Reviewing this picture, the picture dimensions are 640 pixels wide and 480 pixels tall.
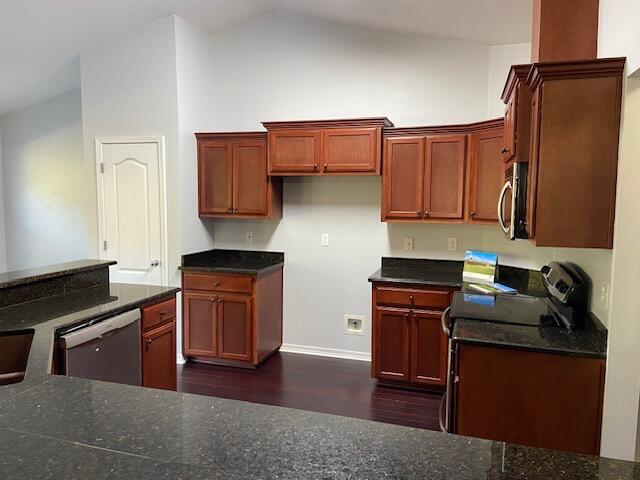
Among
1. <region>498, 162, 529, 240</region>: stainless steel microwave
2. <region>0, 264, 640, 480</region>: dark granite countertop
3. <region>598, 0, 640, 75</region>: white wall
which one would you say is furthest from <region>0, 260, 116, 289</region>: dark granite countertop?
<region>598, 0, 640, 75</region>: white wall

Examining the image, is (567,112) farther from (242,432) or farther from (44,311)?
(44,311)

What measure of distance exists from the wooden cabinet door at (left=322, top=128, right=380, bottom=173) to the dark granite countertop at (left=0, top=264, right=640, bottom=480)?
2.84 m

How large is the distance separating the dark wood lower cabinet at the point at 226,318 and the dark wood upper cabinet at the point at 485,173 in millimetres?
1884

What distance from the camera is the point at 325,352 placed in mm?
4395

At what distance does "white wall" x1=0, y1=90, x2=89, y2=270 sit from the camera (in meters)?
5.30

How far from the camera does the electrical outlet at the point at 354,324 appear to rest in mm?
4284

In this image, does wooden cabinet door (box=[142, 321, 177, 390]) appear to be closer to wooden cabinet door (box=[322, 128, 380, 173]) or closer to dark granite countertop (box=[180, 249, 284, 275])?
dark granite countertop (box=[180, 249, 284, 275])

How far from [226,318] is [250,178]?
1.28m

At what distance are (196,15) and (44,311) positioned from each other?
2.87 metres

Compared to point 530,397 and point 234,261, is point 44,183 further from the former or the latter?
point 530,397

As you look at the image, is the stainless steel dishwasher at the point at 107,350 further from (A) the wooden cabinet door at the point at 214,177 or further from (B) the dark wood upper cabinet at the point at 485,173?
(B) the dark wood upper cabinet at the point at 485,173

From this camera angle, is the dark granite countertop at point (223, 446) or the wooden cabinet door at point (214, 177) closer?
the dark granite countertop at point (223, 446)

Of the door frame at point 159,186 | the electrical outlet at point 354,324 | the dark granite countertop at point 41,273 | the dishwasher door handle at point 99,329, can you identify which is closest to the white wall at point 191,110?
the door frame at point 159,186

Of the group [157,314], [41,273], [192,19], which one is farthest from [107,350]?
[192,19]
